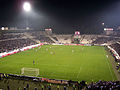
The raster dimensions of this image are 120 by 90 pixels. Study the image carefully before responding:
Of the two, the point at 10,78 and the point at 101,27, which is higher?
the point at 101,27

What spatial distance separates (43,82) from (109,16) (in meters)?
87.6

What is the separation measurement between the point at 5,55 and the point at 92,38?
59371 millimetres

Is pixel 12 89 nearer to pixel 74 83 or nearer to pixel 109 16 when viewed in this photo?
pixel 74 83

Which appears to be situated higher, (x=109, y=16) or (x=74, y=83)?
(x=109, y=16)

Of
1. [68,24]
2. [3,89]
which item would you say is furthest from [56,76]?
[68,24]

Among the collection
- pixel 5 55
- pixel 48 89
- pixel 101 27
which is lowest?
pixel 48 89

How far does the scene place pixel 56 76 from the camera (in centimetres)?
2077

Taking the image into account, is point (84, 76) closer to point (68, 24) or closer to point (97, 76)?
point (97, 76)

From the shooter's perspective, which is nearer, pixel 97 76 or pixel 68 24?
pixel 97 76

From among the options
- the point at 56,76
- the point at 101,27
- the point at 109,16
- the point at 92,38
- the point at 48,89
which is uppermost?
the point at 109,16

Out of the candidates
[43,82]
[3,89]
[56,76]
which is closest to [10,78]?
[3,89]

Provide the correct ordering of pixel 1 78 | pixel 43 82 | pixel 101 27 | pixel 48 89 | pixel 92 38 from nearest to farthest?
pixel 48 89 < pixel 43 82 < pixel 1 78 < pixel 92 38 < pixel 101 27

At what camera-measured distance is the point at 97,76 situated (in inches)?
810

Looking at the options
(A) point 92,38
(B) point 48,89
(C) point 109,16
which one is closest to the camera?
(B) point 48,89
